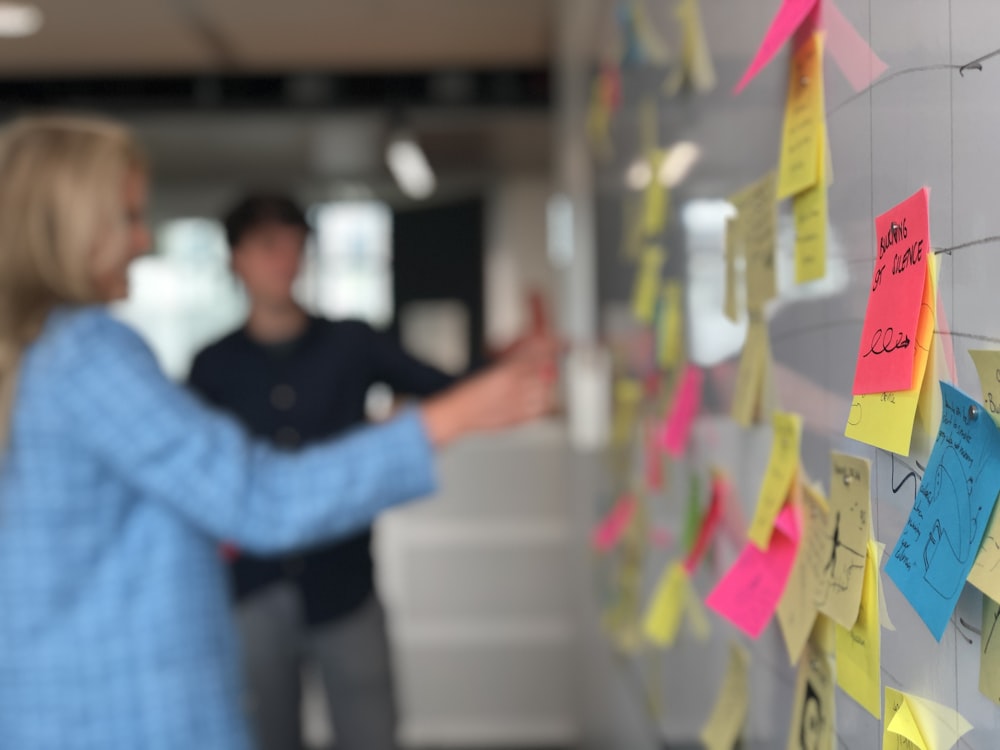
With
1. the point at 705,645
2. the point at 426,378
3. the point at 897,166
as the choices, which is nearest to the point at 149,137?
the point at 426,378

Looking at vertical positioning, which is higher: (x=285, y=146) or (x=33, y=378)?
(x=285, y=146)

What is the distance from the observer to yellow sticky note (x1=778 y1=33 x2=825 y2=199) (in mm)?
583

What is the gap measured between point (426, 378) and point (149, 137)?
4.17 meters

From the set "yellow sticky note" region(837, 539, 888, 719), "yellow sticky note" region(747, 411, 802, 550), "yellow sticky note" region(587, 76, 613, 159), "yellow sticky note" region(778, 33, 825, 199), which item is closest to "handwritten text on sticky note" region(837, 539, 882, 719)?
"yellow sticky note" region(837, 539, 888, 719)

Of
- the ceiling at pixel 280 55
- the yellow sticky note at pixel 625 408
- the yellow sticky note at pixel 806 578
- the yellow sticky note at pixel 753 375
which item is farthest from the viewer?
the ceiling at pixel 280 55

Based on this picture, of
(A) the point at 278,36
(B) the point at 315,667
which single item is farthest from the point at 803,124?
(A) the point at 278,36

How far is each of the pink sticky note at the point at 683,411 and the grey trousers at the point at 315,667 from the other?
3.29ft

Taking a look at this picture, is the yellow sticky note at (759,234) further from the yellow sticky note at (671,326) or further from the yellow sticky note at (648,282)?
the yellow sticky note at (648,282)

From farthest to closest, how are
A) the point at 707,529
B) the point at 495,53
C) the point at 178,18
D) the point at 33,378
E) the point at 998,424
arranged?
the point at 495,53 → the point at 178,18 → the point at 33,378 → the point at 707,529 → the point at 998,424

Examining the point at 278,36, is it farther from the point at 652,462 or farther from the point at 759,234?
the point at 759,234

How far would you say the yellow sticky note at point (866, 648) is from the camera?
508mm

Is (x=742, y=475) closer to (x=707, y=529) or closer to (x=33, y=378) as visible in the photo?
(x=707, y=529)

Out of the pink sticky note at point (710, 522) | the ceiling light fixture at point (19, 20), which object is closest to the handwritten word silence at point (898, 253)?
the pink sticky note at point (710, 522)

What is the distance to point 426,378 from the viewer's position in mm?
2037
